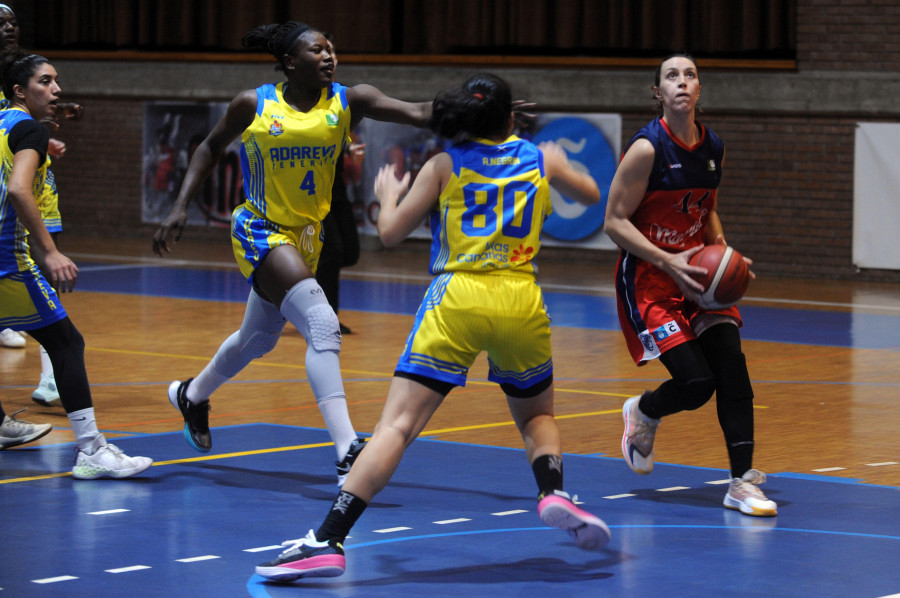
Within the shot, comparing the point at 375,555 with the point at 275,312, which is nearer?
the point at 375,555

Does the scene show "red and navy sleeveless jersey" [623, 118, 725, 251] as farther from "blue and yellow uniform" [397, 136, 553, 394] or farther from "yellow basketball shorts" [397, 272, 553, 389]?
"yellow basketball shorts" [397, 272, 553, 389]

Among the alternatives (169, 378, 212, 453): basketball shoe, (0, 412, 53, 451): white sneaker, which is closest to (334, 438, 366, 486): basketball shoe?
(169, 378, 212, 453): basketball shoe

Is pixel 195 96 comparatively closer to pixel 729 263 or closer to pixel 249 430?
pixel 249 430

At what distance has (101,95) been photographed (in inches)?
902

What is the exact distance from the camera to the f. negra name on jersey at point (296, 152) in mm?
6676

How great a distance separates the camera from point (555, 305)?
14.9 meters

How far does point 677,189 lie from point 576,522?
1.83m

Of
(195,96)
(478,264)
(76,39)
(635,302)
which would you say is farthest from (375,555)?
(76,39)

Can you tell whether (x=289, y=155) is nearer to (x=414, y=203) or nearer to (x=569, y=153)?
(x=414, y=203)

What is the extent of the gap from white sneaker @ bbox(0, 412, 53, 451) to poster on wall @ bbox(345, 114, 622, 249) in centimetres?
1091

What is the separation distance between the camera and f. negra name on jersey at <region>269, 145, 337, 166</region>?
6.68m

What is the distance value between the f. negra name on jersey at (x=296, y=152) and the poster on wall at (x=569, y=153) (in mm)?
11587

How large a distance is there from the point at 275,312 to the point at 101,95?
1693 cm

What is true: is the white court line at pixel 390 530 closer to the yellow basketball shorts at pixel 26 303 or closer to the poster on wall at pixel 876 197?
the yellow basketball shorts at pixel 26 303
